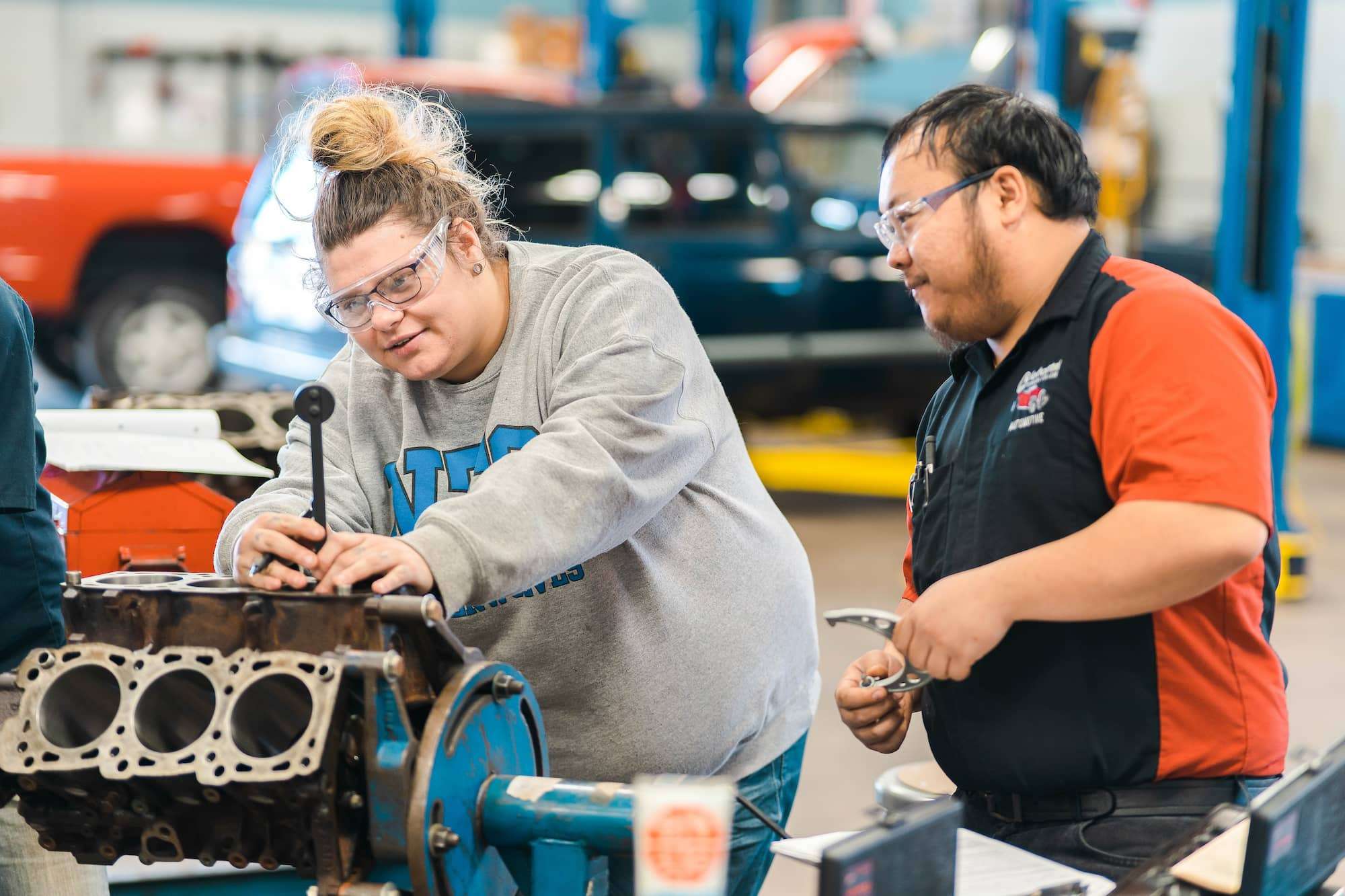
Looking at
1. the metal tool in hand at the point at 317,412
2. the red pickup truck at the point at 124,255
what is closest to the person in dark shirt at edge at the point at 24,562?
the metal tool in hand at the point at 317,412

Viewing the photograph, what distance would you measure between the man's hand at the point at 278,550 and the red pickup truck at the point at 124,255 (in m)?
6.82

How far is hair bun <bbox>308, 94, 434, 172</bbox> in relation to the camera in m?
1.83

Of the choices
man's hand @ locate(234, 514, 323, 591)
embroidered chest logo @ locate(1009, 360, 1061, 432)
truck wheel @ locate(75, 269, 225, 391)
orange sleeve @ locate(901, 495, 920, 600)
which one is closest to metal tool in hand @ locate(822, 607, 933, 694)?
orange sleeve @ locate(901, 495, 920, 600)

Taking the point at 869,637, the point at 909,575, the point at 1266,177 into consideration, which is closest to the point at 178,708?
the point at 909,575

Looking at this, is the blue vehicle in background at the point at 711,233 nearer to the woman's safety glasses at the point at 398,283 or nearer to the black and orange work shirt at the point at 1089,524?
the woman's safety glasses at the point at 398,283

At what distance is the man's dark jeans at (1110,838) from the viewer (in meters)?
1.68

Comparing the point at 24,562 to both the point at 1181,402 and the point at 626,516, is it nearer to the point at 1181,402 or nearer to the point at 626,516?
the point at 626,516

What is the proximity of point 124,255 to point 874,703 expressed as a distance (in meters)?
7.63

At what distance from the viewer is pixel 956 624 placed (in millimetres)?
1573

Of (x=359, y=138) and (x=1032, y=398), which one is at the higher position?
(x=359, y=138)

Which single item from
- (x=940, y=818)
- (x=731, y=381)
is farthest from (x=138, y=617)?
(x=731, y=381)

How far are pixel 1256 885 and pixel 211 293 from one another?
822 cm

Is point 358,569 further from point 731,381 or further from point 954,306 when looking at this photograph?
point 731,381

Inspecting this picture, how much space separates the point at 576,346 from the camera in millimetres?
1896
